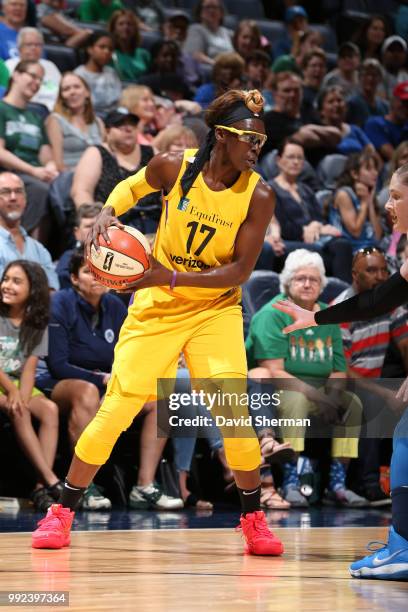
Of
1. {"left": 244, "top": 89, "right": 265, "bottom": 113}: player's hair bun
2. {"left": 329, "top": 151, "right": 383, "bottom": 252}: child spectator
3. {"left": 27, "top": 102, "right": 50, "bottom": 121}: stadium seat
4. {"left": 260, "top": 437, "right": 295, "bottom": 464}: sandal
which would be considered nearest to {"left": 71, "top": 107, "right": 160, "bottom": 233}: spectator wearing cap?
{"left": 27, "top": 102, "right": 50, "bottom": 121}: stadium seat

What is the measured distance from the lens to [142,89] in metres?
8.52

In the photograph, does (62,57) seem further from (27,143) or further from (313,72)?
(313,72)

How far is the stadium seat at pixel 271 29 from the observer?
39.7ft

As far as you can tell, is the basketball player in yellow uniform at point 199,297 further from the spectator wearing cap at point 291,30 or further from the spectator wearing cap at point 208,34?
the spectator wearing cap at point 291,30

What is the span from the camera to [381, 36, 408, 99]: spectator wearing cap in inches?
466

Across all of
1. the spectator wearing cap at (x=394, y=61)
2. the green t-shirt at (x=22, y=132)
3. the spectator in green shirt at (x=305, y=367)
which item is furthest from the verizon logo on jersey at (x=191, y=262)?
the spectator wearing cap at (x=394, y=61)

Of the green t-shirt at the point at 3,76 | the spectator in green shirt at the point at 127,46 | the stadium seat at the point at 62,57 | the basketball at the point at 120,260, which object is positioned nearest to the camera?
the basketball at the point at 120,260

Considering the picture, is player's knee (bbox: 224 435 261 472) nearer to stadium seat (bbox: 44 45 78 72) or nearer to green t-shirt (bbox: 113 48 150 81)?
stadium seat (bbox: 44 45 78 72)

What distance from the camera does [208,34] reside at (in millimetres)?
10930

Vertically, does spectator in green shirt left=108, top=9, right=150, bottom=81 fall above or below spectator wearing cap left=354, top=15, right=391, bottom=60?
below

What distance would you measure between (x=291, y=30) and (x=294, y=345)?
6.39m

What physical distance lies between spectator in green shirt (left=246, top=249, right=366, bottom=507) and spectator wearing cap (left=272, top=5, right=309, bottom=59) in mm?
5641

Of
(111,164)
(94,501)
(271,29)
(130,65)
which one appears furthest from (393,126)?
(94,501)

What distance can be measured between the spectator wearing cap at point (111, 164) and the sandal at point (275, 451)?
6.39 feet
